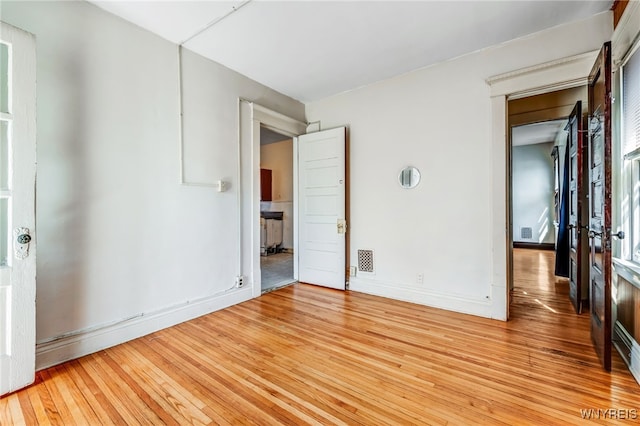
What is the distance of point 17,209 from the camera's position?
5.69ft

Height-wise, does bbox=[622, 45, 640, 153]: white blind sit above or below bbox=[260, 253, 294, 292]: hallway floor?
above

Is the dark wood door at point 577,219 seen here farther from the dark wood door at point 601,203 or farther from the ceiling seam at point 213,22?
the ceiling seam at point 213,22

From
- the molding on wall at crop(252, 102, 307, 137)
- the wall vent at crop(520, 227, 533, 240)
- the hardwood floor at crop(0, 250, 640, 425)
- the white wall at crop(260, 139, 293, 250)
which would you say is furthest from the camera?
the wall vent at crop(520, 227, 533, 240)

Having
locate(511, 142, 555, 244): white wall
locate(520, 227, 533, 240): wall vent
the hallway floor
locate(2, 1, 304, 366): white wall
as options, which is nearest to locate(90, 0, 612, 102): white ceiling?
locate(2, 1, 304, 366): white wall

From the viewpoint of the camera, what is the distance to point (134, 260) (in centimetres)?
245

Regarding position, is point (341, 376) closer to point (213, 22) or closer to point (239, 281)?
point (239, 281)

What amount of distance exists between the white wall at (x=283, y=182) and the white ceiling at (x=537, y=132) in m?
4.93

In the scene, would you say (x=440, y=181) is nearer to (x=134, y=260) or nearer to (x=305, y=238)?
(x=305, y=238)

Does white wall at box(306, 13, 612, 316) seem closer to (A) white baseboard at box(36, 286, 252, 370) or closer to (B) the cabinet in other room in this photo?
(A) white baseboard at box(36, 286, 252, 370)

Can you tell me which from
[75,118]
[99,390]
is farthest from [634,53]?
[99,390]

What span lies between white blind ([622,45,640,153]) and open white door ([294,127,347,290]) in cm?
258

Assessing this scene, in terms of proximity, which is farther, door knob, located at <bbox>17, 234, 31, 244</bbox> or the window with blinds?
the window with blinds

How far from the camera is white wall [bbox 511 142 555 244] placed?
7.65 m

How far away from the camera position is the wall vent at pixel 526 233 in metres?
7.86
